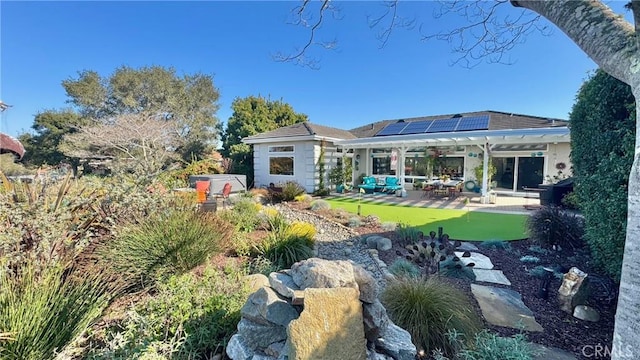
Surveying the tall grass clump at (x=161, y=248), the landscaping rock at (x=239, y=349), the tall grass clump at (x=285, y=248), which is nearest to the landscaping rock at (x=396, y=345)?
the landscaping rock at (x=239, y=349)

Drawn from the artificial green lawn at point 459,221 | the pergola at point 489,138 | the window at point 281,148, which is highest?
the pergola at point 489,138

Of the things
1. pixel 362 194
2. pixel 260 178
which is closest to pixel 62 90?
pixel 260 178

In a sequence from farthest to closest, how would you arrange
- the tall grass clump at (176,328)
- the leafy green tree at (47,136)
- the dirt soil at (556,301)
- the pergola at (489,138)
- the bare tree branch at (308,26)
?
the leafy green tree at (47,136)
the pergola at (489,138)
the bare tree branch at (308,26)
the dirt soil at (556,301)
the tall grass clump at (176,328)

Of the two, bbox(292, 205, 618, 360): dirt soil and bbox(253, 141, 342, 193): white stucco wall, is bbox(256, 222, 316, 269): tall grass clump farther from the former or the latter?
bbox(253, 141, 342, 193): white stucco wall

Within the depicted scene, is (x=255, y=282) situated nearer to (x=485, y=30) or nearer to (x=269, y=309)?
(x=269, y=309)

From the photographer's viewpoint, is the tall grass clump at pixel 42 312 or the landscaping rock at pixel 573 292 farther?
the landscaping rock at pixel 573 292

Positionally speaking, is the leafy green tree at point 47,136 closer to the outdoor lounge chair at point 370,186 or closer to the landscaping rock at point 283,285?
the outdoor lounge chair at point 370,186

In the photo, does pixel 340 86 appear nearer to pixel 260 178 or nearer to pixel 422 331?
pixel 260 178

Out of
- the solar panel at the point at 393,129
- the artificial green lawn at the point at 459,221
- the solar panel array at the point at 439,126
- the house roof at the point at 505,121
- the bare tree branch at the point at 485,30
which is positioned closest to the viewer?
the bare tree branch at the point at 485,30

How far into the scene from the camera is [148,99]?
23.4 metres

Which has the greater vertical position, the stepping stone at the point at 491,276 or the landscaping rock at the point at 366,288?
the landscaping rock at the point at 366,288

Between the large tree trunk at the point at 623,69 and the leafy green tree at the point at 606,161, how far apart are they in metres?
2.02

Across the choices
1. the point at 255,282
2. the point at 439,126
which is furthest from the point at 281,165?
the point at 255,282

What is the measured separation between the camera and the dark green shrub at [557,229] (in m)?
5.10
